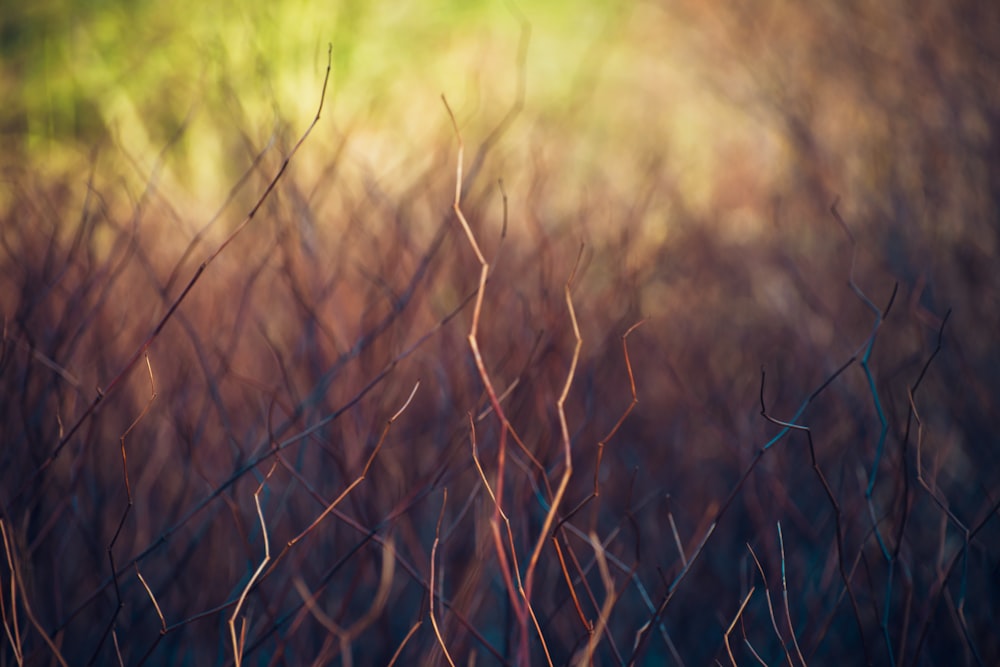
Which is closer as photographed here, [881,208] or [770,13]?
[881,208]

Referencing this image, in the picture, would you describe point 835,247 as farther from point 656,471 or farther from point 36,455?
point 36,455

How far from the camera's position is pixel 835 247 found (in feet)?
9.64

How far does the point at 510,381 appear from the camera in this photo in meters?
1.80

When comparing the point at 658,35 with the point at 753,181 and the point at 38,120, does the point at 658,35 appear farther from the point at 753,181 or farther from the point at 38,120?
the point at 38,120

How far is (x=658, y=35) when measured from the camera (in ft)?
16.8

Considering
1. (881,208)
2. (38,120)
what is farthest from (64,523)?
(38,120)

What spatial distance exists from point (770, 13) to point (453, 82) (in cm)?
347

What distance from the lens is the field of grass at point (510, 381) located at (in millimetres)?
1224

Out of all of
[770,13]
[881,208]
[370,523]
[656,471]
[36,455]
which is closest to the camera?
[36,455]

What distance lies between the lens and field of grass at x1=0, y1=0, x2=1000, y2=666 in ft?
4.01

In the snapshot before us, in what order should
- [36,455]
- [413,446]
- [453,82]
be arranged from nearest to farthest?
[36,455]
[413,446]
[453,82]

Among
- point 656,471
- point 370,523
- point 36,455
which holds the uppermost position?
point 36,455

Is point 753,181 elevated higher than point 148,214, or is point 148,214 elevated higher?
point 148,214

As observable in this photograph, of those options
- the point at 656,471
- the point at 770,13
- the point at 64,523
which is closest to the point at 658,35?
the point at 770,13
